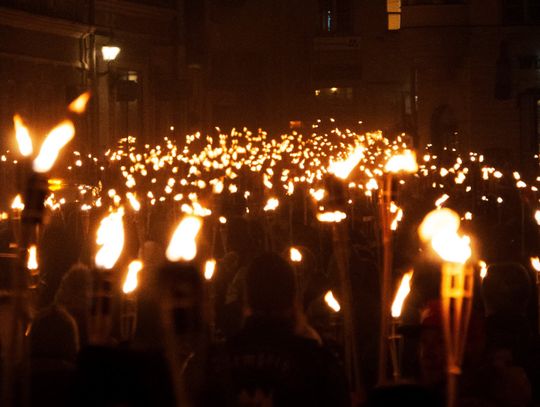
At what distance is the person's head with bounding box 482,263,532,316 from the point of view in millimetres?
8211

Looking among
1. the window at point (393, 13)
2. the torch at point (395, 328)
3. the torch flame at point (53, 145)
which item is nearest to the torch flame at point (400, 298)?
the torch at point (395, 328)

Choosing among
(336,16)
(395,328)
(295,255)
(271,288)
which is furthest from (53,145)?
(336,16)

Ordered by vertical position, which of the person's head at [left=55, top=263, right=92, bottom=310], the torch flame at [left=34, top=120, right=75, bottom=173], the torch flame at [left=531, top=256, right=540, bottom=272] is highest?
the torch flame at [left=34, top=120, right=75, bottom=173]

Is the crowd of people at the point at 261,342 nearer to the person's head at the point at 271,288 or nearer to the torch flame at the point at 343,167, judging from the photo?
the person's head at the point at 271,288

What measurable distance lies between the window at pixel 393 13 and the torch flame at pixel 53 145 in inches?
2077

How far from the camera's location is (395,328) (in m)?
8.57

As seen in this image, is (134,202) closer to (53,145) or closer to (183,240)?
(183,240)

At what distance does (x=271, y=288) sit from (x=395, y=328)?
2362 millimetres

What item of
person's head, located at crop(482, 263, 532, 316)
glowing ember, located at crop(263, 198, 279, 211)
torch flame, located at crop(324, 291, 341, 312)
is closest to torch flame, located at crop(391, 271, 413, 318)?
torch flame, located at crop(324, 291, 341, 312)

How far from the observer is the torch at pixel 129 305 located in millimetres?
8239

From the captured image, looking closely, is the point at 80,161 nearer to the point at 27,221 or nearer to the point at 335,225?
the point at 335,225

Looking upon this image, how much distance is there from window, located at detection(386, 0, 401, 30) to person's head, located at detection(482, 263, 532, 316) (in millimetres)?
50745

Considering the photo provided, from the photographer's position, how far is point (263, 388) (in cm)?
602

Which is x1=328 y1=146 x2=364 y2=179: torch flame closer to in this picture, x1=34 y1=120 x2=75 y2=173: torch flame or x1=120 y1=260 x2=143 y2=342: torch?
x1=120 y1=260 x2=143 y2=342: torch
